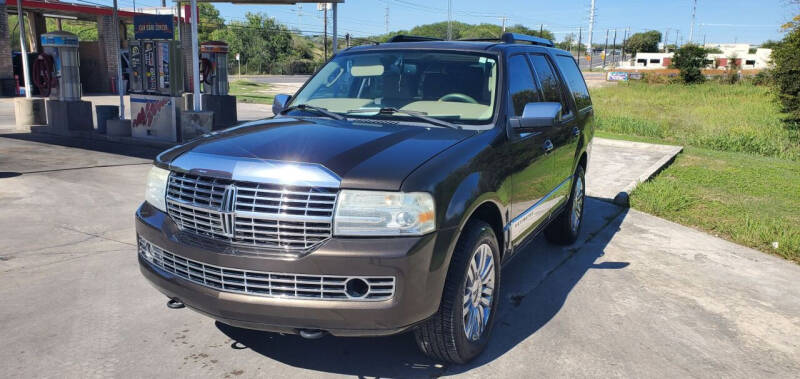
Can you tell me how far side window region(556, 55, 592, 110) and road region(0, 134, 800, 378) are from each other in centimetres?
147

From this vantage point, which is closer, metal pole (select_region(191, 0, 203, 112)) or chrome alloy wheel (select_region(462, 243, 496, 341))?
chrome alloy wheel (select_region(462, 243, 496, 341))

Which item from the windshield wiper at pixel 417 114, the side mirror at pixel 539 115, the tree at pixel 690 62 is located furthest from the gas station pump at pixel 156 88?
the tree at pixel 690 62

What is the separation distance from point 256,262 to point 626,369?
88.3 inches

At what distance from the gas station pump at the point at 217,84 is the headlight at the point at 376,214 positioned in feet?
46.2

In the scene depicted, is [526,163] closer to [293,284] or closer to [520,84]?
[520,84]

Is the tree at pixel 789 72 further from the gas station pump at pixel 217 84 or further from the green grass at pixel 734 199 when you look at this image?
the gas station pump at pixel 217 84

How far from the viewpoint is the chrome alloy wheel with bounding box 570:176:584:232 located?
6236 millimetres

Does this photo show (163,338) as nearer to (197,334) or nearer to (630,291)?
(197,334)

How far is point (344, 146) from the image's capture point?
10.8ft

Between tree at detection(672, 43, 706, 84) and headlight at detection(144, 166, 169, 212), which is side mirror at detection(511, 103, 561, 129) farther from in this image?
tree at detection(672, 43, 706, 84)

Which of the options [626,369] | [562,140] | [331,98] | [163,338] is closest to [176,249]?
[163,338]

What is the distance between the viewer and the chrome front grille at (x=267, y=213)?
9.64ft

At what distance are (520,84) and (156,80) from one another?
9.76 meters

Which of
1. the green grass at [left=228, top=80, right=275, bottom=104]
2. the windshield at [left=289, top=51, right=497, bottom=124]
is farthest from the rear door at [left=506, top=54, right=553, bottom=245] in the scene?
the green grass at [left=228, top=80, right=275, bottom=104]
